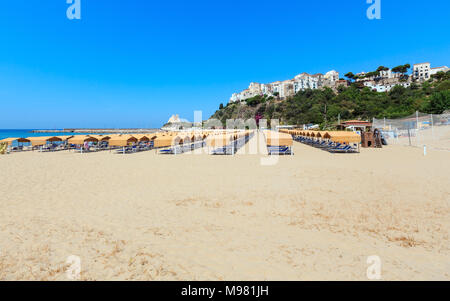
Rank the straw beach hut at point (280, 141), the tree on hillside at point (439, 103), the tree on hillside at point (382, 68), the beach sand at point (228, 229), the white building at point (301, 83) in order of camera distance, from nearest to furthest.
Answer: the beach sand at point (228, 229) < the straw beach hut at point (280, 141) < the tree on hillside at point (439, 103) < the tree on hillside at point (382, 68) < the white building at point (301, 83)

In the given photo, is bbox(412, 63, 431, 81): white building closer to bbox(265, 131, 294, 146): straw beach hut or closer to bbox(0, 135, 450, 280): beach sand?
bbox(265, 131, 294, 146): straw beach hut

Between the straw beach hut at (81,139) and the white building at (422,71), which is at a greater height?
the white building at (422,71)

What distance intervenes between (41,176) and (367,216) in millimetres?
10741

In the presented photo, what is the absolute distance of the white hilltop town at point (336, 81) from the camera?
330 feet

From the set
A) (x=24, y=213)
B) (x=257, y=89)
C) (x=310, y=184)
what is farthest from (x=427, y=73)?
(x=24, y=213)

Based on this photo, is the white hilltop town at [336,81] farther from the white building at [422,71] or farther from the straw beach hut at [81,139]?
the straw beach hut at [81,139]

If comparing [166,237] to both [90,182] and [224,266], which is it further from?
[90,182]

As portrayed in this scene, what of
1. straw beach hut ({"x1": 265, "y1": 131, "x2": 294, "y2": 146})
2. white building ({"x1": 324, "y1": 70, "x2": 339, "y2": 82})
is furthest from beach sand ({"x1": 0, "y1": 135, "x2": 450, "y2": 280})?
white building ({"x1": 324, "y1": 70, "x2": 339, "y2": 82})

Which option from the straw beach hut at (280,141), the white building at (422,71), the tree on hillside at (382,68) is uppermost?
the tree on hillside at (382,68)

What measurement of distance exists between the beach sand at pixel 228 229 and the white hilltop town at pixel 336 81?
11448 centimetres

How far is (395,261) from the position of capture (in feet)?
10.00

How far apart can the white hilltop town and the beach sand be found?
114478 mm

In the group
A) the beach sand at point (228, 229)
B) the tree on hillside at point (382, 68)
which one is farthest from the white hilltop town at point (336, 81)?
the beach sand at point (228, 229)

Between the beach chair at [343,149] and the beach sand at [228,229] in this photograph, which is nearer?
the beach sand at [228,229]
